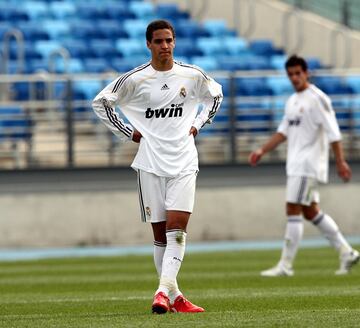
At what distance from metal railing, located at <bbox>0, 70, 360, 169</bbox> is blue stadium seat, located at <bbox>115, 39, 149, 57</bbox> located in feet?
12.7

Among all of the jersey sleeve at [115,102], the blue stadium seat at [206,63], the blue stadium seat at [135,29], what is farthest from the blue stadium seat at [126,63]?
the jersey sleeve at [115,102]

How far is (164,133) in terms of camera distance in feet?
34.0

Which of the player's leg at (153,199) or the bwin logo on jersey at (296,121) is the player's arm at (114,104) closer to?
the player's leg at (153,199)

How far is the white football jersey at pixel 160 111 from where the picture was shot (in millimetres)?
10352

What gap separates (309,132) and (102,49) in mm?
14291

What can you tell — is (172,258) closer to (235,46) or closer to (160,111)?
(160,111)

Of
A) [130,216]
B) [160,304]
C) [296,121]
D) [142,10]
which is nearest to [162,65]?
[160,304]

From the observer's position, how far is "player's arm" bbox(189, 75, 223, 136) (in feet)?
34.8

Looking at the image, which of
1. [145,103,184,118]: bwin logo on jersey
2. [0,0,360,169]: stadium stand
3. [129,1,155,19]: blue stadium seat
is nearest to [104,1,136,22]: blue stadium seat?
[0,0,360,169]: stadium stand

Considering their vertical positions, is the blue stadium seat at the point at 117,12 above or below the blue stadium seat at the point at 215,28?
above

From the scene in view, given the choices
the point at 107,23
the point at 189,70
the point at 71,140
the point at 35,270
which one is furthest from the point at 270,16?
the point at 189,70

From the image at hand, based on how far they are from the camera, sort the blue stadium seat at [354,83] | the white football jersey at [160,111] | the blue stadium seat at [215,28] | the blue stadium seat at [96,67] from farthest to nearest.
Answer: the blue stadium seat at [215,28] → the blue stadium seat at [96,67] → the blue stadium seat at [354,83] → the white football jersey at [160,111]

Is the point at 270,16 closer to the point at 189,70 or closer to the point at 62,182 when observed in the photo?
the point at 62,182

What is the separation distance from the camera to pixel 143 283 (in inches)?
585
